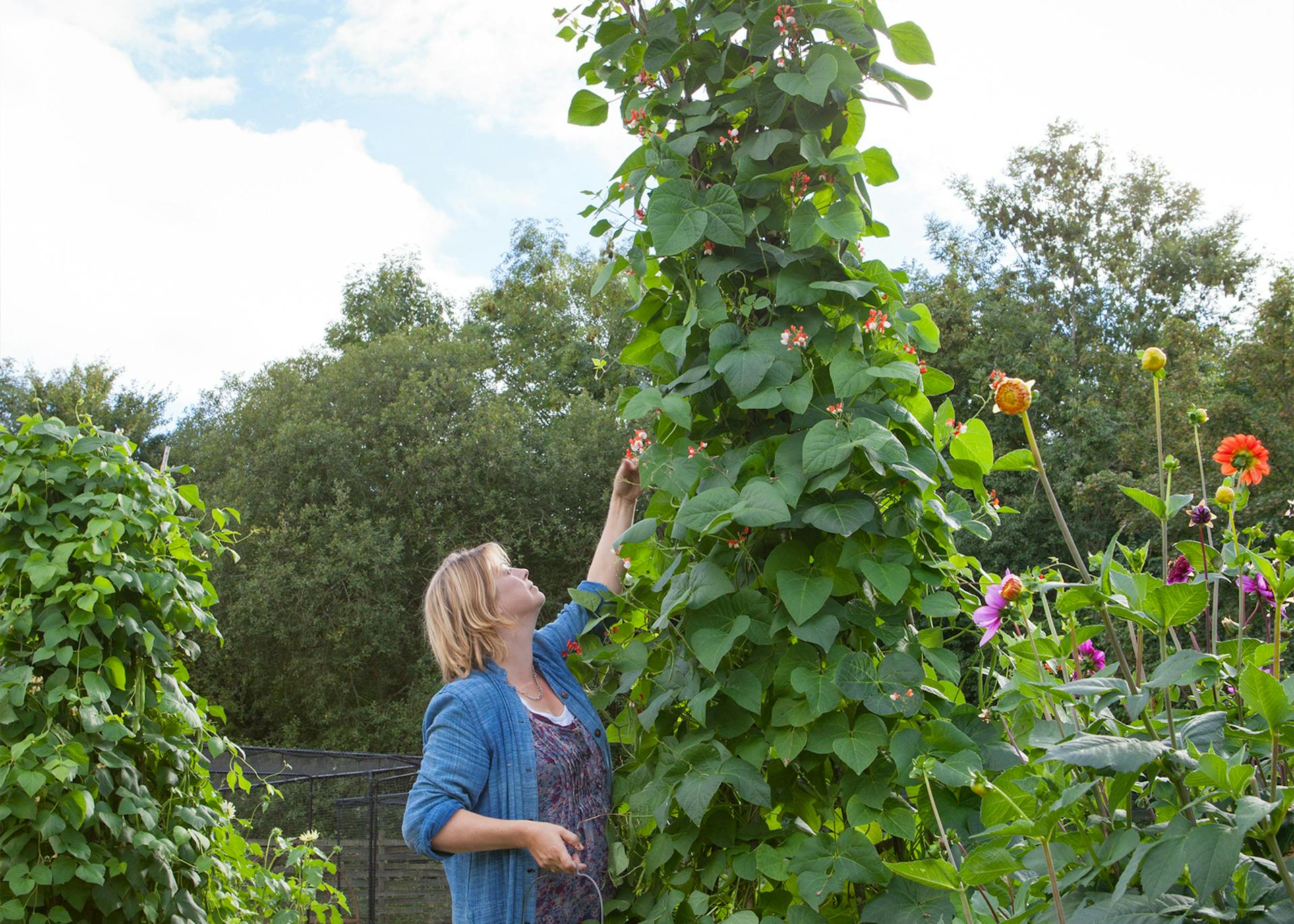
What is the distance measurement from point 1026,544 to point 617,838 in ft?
37.2

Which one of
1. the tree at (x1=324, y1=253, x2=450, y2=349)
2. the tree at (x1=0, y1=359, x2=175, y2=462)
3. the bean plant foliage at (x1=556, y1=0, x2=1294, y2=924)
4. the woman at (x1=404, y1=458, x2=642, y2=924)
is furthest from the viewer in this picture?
the tree at (x1=324, y1=253, x2=450, y2=349)

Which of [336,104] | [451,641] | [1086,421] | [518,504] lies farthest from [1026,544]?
[451,641]

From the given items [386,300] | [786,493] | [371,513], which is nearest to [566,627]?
[786,493]

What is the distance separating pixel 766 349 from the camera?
4.69ft

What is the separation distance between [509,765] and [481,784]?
2.3 inches

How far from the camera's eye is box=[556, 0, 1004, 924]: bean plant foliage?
1334 millimetres

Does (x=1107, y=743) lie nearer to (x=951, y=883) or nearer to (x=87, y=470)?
(x=951, y=883)

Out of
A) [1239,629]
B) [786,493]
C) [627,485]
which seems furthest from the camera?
[627,485]

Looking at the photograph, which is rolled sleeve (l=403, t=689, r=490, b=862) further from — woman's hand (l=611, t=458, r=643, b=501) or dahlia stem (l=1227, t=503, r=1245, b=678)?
dahlia stem (l=1227, t=503, r=1245, b=678)

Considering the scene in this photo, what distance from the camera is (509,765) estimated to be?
176 centimetres

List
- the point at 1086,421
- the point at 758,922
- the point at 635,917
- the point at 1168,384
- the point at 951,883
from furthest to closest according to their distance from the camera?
the point at 1086,421
the point at 1168,384
the point at 635,917
the point at 758,922
the point at 951,883

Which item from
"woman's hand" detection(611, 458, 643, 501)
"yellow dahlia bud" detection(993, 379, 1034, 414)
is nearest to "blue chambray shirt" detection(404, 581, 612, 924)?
"woman's hand" detection(611, 458, 643, 501)

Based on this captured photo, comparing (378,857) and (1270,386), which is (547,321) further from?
(378,857)

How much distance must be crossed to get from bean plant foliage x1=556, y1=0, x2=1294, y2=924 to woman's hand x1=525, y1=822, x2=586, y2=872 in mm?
119
